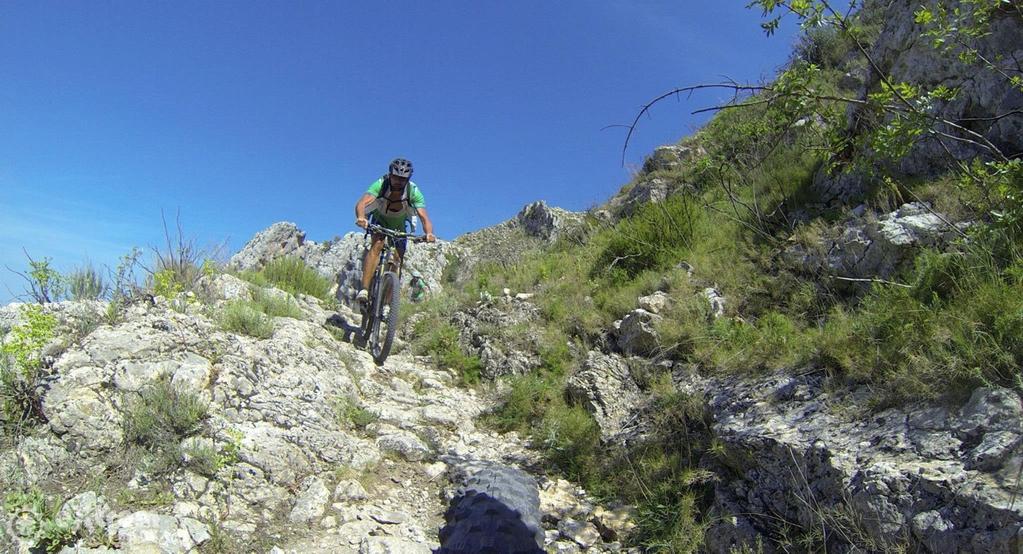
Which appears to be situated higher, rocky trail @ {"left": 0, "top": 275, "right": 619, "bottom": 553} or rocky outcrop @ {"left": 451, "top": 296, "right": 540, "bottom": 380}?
rocky outcrop @ {"left": 451, "top": 296, "right": 540, "bottom": 380}

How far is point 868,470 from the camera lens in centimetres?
313

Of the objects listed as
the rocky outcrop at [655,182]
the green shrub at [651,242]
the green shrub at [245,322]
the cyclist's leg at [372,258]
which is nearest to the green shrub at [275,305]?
the green shrub at [245,322]

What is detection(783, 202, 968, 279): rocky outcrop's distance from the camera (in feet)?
16.0

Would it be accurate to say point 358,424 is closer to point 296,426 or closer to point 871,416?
point 296,426

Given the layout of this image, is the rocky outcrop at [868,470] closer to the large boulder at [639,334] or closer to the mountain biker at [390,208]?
the large boulder at [639,334]

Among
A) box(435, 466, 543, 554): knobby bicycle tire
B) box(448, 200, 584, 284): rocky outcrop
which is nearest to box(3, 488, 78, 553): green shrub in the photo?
box(435, 466, 543, 554): knobby bicycle tire

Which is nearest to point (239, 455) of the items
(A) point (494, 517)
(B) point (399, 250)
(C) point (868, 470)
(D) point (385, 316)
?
(A) point (494, 517)

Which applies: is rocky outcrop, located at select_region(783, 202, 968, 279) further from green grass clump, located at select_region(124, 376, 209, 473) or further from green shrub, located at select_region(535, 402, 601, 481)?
green grass clump, located at select_region(124, 376, 209, 473)

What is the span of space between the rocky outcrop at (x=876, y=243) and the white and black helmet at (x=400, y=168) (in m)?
4.53

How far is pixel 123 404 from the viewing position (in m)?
4.18

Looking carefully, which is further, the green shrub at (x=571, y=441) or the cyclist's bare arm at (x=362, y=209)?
the cyclist's bare arm at (x=362, y=209)

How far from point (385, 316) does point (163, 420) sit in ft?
10.3

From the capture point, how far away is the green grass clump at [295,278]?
881 cm

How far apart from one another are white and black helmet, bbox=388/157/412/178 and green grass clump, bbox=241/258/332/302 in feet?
9.16
